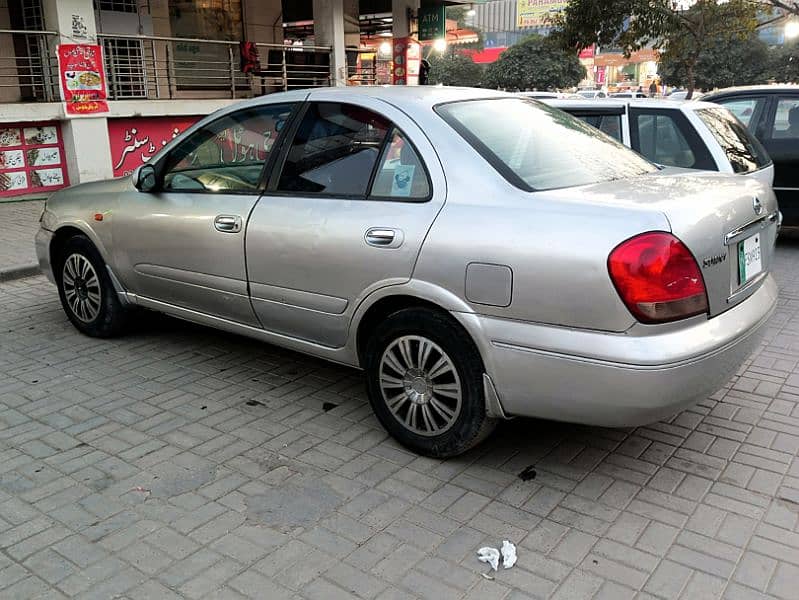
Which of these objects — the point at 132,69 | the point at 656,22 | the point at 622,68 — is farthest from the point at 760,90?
the point at 622,68

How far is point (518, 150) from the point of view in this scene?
3.57m

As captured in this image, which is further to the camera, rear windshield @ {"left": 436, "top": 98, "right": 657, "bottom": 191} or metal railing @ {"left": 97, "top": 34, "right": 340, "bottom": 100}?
metal railing @ {"left": 97, "top": 34, "right": 340, "bottom": 100}

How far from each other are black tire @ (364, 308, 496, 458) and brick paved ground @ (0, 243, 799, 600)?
124mm

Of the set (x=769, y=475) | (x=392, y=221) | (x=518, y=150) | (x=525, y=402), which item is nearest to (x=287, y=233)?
(x=392, y=221)

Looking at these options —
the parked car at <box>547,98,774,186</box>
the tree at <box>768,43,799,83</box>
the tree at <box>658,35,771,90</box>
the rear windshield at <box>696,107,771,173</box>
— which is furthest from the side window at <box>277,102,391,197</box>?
the tree at <box>768,43,799,83</box>

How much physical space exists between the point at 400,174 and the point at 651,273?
1.31 metres

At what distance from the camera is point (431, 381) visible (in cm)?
342

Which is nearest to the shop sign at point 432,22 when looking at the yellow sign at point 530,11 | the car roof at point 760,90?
the car roof at point 760,90

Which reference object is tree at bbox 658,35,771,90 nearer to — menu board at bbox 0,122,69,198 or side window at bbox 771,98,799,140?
side window at bbox 771,98,799,140

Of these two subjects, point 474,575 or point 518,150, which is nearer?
point 474,575

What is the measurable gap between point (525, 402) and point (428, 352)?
52 cm

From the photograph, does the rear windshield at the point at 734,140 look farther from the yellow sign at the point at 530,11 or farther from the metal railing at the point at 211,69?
the yellow sign at the point at 530,11

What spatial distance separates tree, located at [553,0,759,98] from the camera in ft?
40.9

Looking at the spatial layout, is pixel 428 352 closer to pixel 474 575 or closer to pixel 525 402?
pixel 525 402
